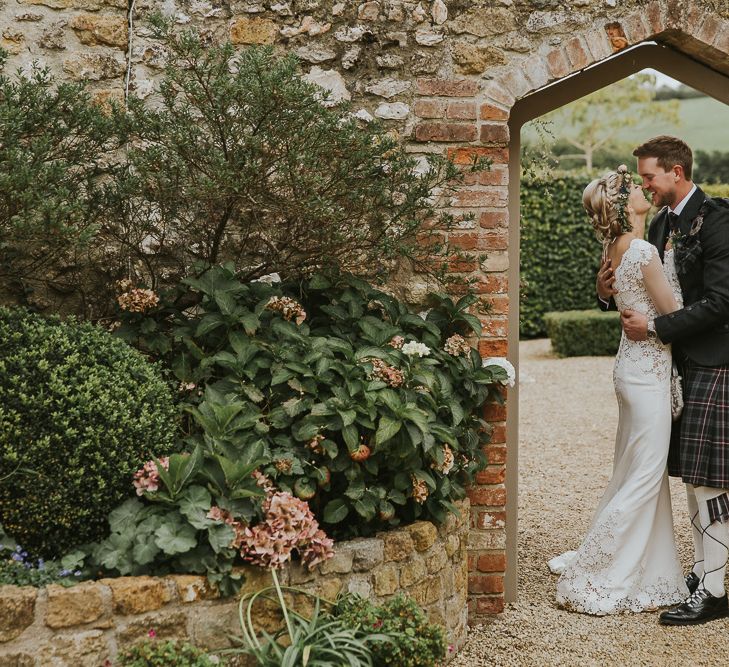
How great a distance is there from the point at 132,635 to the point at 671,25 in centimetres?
317

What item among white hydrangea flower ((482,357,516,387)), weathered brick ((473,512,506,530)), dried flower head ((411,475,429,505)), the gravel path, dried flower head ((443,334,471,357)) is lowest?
the gravel path

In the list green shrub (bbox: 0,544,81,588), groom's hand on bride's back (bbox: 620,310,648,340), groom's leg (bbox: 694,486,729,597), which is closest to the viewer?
green shrub (bbox: 0,544,81,588)

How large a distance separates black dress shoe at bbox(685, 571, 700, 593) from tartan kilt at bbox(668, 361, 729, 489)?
1.70 ft

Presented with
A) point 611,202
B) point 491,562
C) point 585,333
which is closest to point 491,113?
point 611,202

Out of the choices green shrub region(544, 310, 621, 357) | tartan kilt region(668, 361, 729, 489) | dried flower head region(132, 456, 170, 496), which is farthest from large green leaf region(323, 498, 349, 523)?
green shrub region(544, 310, 621, 357)

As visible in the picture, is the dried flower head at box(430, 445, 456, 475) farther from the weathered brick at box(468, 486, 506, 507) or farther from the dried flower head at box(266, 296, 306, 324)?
the dried flower head at box(266, 296, 306, 324)

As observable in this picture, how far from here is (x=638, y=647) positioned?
347 centimetres

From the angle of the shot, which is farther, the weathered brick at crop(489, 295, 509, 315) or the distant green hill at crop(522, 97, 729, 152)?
the distant green hill at crop(522, 97, 729, 152)

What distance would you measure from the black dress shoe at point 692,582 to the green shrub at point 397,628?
1643mm

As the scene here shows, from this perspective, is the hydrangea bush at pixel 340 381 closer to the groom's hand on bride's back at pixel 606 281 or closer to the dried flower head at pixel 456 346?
the dried flower head at pixel 456 346

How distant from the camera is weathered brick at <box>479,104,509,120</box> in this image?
3754 mm

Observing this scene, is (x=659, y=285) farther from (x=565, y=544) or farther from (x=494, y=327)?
(x=565, y=544)

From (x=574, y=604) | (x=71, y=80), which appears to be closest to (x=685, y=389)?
(x=574, y=604)

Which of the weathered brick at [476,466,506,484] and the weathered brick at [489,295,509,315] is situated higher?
the weathered brick at [489,295,509,315]
